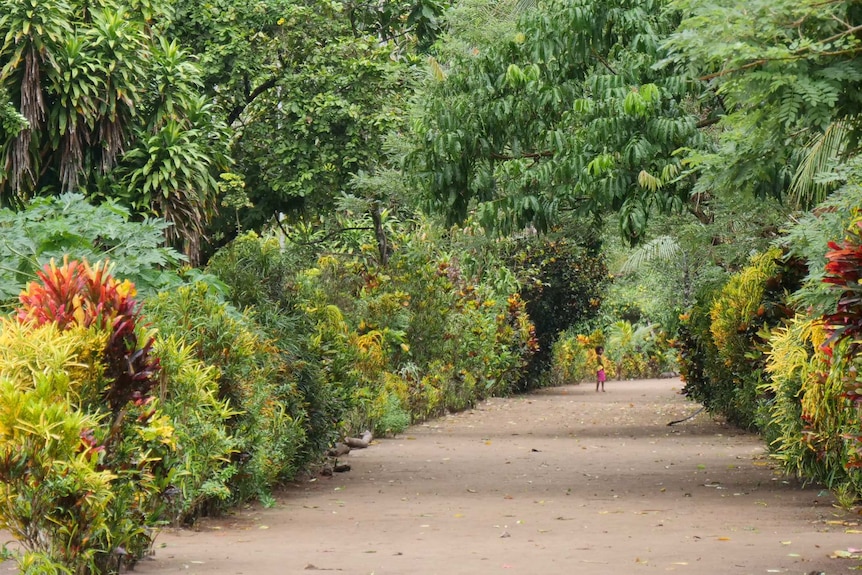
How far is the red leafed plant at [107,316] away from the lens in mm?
7156

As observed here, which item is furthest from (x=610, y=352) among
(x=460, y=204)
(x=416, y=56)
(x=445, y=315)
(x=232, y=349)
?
(x=232, y=349)

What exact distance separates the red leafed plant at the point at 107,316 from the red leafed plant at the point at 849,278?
4074 millimetres

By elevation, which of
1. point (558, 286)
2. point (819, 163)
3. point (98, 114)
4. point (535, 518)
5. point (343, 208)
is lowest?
point (535, 518)

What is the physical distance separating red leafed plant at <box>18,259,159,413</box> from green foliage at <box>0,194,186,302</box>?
358 cm

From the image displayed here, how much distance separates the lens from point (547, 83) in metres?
13.3

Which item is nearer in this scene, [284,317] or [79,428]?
[79,428]

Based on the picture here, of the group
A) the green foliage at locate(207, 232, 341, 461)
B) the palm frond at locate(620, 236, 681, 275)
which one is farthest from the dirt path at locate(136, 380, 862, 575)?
the palm frond at locate(620, 236, 681, 275)

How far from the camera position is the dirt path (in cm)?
804

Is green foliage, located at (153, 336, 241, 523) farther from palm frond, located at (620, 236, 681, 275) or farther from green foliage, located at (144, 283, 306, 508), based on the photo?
palm frond, located at (620, 236, 681, 275)

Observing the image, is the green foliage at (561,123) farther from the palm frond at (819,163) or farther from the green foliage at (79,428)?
the green foliage at (79,428)

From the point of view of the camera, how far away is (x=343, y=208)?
65.1ft

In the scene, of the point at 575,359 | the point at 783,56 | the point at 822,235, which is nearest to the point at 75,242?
the point at 822,235

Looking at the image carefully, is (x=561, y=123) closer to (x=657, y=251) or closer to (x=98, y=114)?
(x=98, y=114)

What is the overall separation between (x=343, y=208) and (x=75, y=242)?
8.88m
